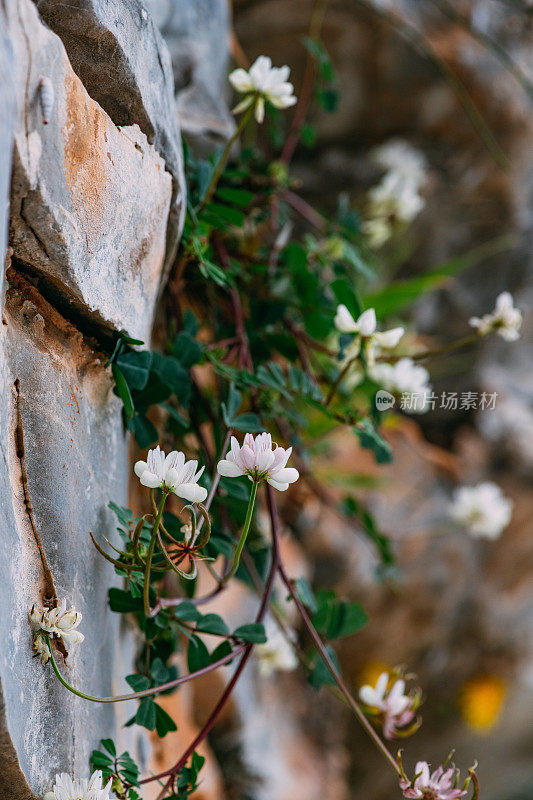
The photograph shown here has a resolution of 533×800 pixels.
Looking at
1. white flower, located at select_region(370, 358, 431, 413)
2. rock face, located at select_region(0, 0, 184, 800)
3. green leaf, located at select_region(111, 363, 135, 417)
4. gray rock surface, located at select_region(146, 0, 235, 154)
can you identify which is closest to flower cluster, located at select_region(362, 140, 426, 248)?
gray rock surface, located at select_region(146, 0, 235, 154)

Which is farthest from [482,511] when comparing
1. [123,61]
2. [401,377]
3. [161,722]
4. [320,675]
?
[123,61]

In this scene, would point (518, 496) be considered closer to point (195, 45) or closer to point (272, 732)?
point (272, 732)

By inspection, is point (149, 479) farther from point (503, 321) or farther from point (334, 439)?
point (334, 439)

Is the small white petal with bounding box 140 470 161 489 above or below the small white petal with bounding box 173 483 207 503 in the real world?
above

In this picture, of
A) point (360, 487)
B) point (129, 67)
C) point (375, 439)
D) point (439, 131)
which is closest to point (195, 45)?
point (129, 67)

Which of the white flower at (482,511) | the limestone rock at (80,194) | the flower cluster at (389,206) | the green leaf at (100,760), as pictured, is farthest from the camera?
the flower cluster at (389,206)

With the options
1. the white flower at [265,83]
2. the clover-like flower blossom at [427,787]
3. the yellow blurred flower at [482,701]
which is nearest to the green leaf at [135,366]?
the white flower at [265,83]

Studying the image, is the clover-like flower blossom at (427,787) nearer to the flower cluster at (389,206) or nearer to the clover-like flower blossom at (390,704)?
the clover-like flower blossom at (390,704)

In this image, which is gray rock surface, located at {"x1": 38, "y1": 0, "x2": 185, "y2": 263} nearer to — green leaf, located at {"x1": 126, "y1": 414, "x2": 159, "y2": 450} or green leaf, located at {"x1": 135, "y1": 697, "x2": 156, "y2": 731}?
green leaf, located at {"x1": 126, "y1": 414, "x2": 159, "y2": 450}
